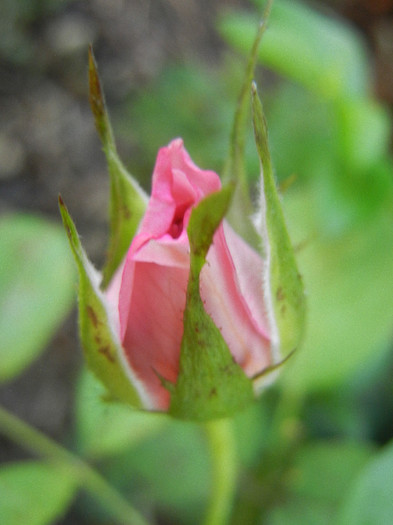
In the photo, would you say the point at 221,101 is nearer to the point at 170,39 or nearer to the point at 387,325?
the point at 170,39

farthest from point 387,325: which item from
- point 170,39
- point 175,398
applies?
point 170,39

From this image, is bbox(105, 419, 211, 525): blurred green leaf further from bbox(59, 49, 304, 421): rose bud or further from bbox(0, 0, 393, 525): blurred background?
bbox(59, 49, 304, 421): rose bud

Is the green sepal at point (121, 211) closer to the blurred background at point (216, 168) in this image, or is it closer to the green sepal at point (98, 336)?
the green sepal at point (98, 336)

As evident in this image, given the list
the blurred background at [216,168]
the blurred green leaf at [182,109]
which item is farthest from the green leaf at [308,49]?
the blurred green leaf at [182,109]

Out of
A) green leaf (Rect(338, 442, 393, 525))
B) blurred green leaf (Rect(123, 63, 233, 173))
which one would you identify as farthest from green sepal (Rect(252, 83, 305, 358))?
blurred green leaf (Rect(123, 63, 233, 173))

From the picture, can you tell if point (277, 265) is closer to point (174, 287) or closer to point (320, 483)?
point (174, 287)

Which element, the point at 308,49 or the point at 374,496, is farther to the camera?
the point at 308,49

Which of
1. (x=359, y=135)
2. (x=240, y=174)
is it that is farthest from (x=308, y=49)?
(x=240, y=174)
